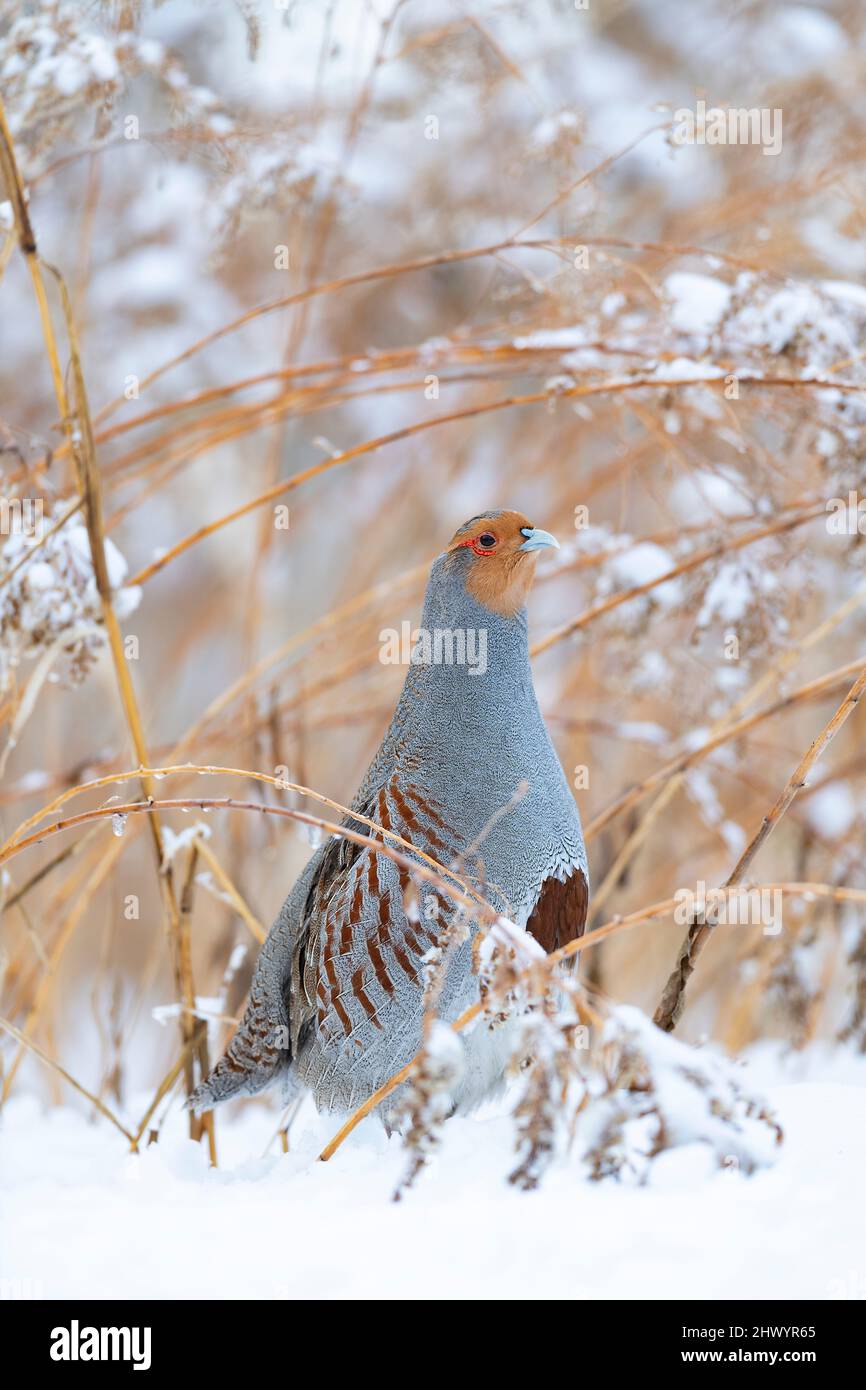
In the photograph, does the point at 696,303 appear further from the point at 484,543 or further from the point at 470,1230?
the point at 470,1230

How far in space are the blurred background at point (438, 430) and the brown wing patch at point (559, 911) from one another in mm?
256

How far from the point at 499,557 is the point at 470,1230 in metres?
0.90

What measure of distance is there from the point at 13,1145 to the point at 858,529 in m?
1.76

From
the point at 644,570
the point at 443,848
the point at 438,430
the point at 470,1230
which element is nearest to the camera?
the point at 470,1230

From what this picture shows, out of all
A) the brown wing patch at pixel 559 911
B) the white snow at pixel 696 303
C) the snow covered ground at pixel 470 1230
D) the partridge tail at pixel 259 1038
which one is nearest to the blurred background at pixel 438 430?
the white snow at pixel 696 303

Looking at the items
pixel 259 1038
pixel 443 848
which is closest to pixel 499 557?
pixel 443 848

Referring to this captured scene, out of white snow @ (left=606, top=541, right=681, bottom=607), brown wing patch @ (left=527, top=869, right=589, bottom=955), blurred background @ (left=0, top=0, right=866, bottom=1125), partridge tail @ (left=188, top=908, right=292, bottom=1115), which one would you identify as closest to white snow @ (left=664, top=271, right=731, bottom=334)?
blurred background @ (left=0, top=0, right=866, bottom=1125)

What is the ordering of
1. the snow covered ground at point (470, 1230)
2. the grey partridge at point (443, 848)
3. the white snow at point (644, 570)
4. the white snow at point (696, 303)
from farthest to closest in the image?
the white snow at point (644, 570) → the white snow at point (696, 303) → the grey partridge at point (443, 848) → the snow covered ground at point (470, 1230)

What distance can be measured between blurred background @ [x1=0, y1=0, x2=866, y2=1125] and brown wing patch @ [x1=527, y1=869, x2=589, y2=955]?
26 cm

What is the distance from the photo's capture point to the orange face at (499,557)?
1.68m

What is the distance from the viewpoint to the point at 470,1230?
127 centimetres

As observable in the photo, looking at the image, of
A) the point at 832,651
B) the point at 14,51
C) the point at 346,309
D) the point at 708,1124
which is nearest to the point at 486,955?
the point at 708,1124

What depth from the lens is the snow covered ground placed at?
1176 mm

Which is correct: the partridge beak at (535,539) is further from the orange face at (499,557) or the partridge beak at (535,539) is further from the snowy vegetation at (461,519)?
the snowy vegetation at (461,519)
